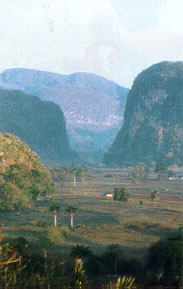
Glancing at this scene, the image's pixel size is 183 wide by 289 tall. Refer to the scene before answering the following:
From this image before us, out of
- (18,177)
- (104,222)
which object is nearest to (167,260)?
(104,222)

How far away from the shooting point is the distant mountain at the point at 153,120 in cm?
15079

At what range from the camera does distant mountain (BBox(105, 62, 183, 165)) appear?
15079 centimetres

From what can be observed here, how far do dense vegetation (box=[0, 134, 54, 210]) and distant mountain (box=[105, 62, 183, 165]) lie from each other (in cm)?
7992

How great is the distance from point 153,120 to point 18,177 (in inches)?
4742

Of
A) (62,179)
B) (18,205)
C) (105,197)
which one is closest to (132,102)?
(62,179)

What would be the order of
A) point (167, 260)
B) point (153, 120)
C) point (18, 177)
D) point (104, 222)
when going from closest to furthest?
point (167, 260), point (104, 222), point (18, 177), point (153, 120)

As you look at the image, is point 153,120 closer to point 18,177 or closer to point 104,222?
point 18,177

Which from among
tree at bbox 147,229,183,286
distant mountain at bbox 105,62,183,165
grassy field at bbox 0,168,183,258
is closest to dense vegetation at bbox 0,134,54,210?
grassy field at bbox 0,168,183,258

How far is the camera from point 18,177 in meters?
52.4

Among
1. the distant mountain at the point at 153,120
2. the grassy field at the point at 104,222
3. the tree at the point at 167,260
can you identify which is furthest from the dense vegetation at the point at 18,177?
the distant mountain at the point at 153,120

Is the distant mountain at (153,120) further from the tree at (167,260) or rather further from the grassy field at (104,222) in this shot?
the tree at (167,260)

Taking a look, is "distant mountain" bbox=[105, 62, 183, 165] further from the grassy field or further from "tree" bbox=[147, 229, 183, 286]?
"tree" bbox=[147, 229, 183, 286]

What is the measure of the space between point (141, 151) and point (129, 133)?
59.9 feet

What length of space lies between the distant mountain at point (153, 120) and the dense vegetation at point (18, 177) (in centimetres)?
7992
